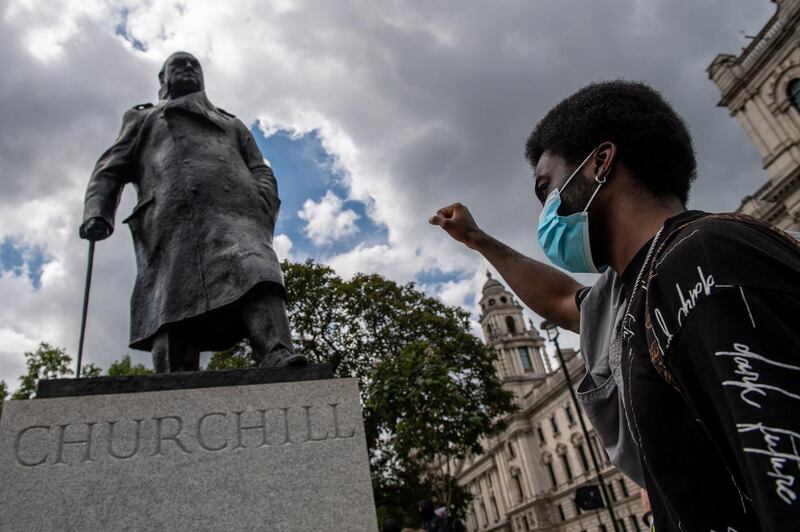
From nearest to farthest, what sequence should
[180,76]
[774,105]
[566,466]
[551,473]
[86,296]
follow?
[86,296], [180,76], [774,105], [566,466], [551,473]

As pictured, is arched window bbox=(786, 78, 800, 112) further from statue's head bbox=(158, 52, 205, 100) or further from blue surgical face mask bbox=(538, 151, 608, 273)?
blue surgical face mask bbox=(538, 151, 608, 273)

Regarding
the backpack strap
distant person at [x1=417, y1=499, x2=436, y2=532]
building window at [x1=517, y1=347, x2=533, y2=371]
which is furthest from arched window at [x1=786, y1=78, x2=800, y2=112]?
building window at [x1=517, y1=347, x2=533, y2=371]

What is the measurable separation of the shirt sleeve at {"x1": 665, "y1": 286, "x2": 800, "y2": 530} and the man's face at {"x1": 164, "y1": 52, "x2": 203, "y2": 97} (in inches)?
193

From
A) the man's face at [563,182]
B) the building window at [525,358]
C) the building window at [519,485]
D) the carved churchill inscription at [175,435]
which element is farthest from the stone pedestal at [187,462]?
the building window at [525,358]

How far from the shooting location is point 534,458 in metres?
56.6

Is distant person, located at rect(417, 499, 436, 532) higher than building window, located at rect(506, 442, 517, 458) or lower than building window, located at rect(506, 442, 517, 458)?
lower

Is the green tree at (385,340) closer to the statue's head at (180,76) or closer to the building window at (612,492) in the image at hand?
the statue's head at (180,76)

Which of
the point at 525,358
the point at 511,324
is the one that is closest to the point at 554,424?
the point at 525,358

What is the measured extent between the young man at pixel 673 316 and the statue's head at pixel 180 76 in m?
4.13

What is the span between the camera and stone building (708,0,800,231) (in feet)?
77.8

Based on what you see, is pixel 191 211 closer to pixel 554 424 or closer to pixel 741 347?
pixel 741 347

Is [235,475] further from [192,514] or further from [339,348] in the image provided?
[339,348]

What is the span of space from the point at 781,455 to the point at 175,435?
2.88 metres

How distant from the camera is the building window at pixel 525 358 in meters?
68.6
